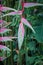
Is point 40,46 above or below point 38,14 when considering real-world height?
below

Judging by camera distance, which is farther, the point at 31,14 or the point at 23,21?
the point at 31,14

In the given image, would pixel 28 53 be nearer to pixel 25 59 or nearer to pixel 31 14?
pixel 25 59

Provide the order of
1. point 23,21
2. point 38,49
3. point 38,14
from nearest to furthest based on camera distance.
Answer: point 23,21 < point 38,14 < point 38,49

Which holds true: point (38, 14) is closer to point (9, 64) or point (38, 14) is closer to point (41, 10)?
point (41, 10)

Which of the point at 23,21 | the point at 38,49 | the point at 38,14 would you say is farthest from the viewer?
the point at 38,49

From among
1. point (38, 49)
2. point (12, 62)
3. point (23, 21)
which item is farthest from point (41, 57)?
point (23, 21)

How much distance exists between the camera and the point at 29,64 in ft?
3.87

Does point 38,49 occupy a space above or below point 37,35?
below

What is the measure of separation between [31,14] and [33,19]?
1.8 inches

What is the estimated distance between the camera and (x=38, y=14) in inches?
39.9

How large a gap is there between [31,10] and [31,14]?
35 mm

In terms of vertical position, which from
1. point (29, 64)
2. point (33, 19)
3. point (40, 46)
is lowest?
point (29, 64)

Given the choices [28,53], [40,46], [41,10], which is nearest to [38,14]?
[41,10]

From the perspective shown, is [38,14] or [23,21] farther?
[38,14]
